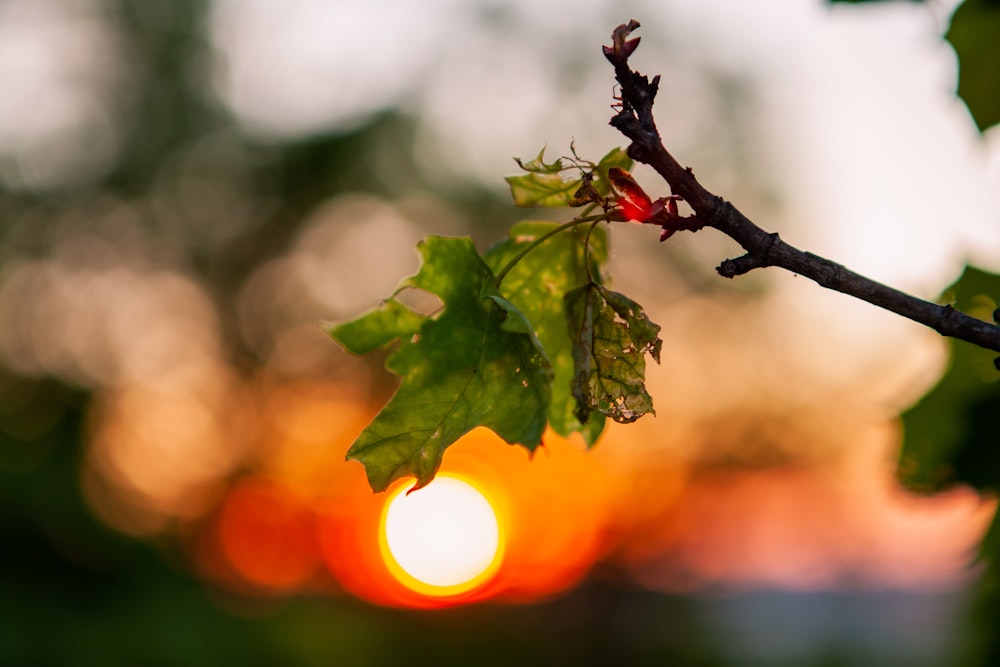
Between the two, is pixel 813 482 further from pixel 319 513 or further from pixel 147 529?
pixel 147 529

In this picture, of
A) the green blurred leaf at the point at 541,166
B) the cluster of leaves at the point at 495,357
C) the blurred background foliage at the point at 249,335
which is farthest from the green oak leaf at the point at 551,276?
the blurred background foliage at the point at 249,335

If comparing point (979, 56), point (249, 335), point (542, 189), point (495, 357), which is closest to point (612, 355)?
point (495, 357)

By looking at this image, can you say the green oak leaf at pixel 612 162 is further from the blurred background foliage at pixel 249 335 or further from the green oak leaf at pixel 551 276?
the blurred background foliage at pixel 249 335

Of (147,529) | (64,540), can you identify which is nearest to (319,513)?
(147,529)

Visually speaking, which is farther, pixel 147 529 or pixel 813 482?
pixel 813 482

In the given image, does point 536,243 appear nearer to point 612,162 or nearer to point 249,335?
point 612,162

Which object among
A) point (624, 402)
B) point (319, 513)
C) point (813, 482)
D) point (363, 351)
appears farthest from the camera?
point (813, 482)
